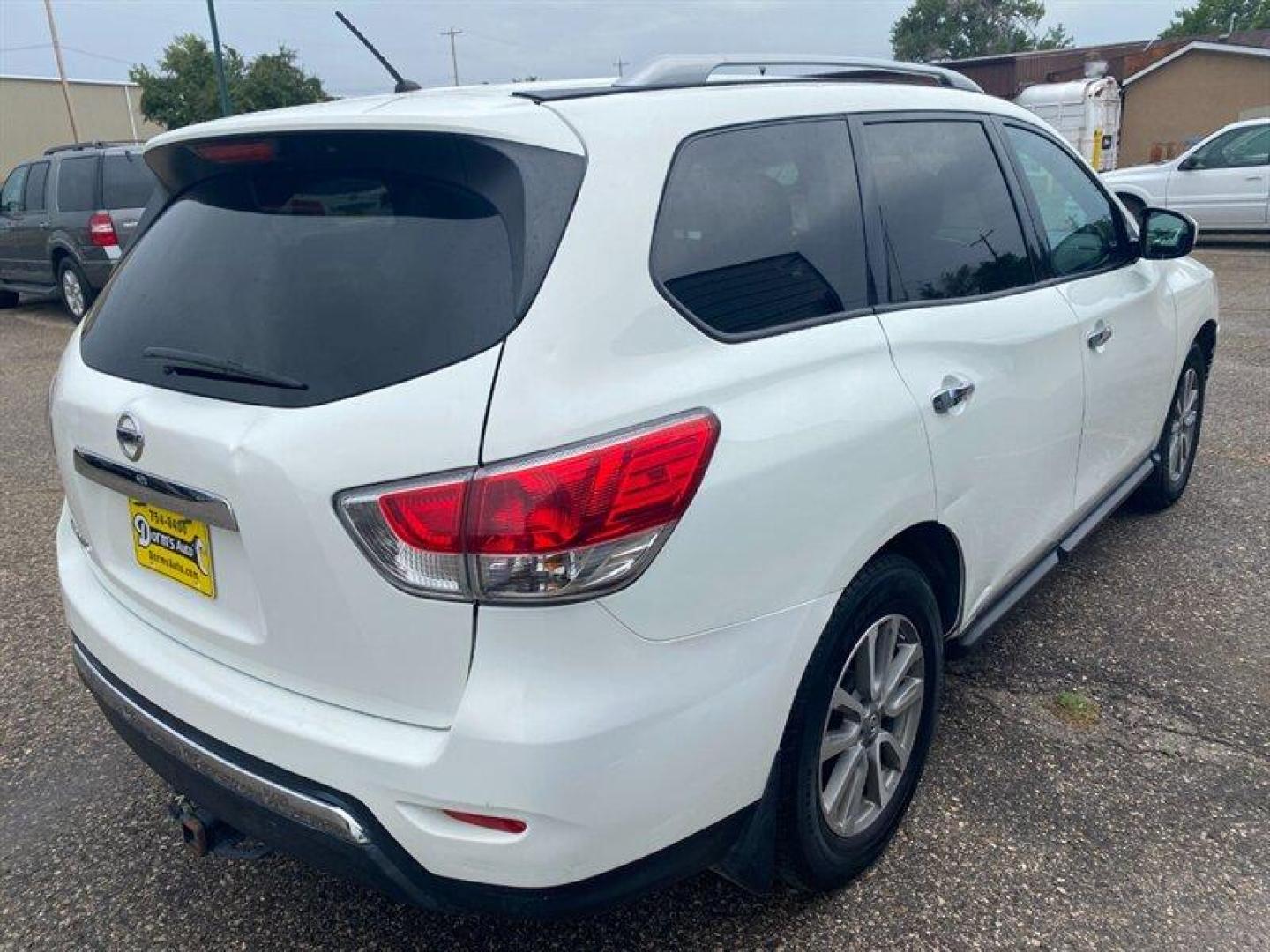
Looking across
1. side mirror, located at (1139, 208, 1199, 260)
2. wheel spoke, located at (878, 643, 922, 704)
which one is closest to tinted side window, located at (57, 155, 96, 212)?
side mirror, located at (1139, 208, 1199, 260)

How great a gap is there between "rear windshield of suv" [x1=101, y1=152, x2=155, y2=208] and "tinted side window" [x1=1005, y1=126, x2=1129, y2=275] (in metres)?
9.68

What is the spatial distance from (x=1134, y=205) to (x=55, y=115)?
2197 inches

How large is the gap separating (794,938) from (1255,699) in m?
1.75

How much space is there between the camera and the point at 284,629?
1.86 m

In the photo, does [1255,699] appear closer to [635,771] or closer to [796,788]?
[796,788]

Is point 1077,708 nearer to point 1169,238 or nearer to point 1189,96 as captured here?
point 1169,238

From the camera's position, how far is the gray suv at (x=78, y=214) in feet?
34.4

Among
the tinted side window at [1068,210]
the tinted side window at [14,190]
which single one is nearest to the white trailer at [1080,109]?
the tinted side window at [14,190]

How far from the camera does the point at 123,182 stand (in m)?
10.7

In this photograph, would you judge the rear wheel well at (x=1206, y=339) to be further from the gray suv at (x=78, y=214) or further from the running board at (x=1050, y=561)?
the gray suv at (x=78, y=214)

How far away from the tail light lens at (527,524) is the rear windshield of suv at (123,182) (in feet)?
34.1

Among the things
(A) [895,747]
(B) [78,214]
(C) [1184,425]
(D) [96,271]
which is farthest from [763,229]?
(B) [78,214]

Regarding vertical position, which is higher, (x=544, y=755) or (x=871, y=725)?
(x=544, y=755)

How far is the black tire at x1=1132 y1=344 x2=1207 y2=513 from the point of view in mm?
4340
